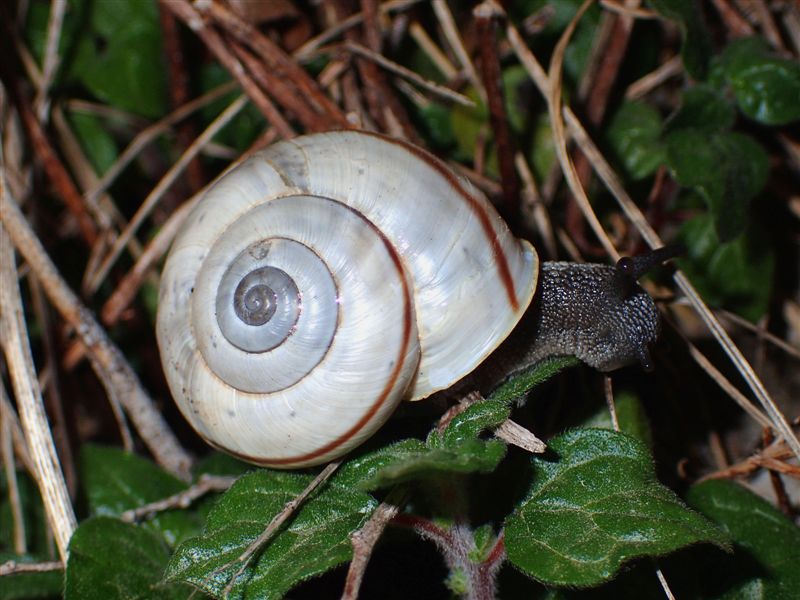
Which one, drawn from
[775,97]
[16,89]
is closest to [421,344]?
[775,97]

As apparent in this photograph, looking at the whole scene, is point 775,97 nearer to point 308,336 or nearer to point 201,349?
point 308,336

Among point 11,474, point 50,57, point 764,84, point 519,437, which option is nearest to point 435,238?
point 519,437

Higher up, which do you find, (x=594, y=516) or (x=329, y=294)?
(x=329, y=294)

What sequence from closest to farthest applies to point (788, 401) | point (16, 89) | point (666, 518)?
1. point (666, 518)
2. point (788, 401)
3. point (16, 89)

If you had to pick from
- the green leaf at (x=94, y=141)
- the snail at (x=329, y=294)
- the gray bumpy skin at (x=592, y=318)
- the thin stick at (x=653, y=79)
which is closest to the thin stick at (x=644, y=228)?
the gray bumpy skin at (x=592, y=318)

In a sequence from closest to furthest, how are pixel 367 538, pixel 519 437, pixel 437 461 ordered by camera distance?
pixel 437 461, pixel 367 538, pixel 519 437

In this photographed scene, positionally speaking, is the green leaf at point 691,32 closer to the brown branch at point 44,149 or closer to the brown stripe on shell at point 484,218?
the brown stripe on shell at point 484,218

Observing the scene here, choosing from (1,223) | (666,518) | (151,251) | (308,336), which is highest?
(1,223)

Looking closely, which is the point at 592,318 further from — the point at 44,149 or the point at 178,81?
the point at 44,149
